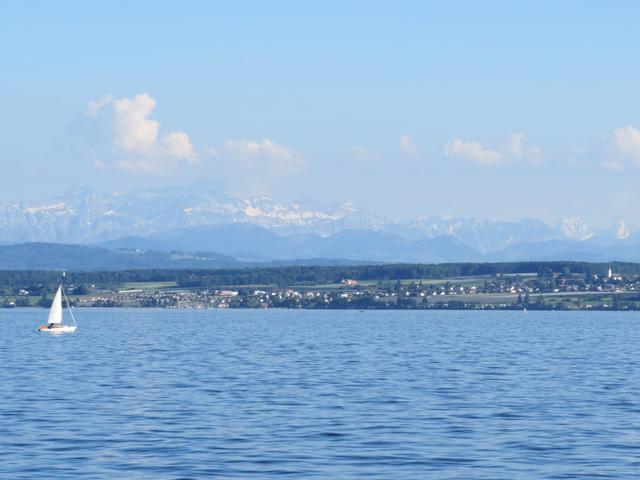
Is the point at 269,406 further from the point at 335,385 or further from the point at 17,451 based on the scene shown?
the point at 17,451

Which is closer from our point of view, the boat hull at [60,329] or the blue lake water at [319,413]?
the blue lake water at [319,413]

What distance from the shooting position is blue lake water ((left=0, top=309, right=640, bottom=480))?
156 ft

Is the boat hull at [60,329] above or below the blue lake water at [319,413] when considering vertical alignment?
above

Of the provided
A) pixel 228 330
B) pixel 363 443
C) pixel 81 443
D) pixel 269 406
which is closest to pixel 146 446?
pixel 81 443

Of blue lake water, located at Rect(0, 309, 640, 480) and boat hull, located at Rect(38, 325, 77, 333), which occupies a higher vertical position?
boat hull, located at Rect(38, 325, 77, 333)

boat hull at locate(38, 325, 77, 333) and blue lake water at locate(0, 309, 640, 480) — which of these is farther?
boat hull at locate(38, 325, 77, 333)

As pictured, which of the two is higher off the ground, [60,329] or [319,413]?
[60,329]

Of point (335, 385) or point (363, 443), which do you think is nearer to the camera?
point (363, 443)

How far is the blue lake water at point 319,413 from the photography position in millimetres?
47406

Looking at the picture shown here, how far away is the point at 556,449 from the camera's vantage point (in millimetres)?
50969

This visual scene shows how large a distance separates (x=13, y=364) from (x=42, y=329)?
6617cm

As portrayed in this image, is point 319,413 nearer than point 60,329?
Yes

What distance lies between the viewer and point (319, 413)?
61.3m

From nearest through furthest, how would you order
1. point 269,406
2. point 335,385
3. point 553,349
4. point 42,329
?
point 269,406, point 335,385, point 553,349, point 42,329
